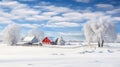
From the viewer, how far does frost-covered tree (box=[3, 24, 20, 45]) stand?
10069cm

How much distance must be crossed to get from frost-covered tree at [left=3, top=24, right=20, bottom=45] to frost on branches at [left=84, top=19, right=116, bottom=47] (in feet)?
112

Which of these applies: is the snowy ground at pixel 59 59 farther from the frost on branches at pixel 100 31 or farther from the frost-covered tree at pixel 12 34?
the frost-covered tree at pixel 12 34

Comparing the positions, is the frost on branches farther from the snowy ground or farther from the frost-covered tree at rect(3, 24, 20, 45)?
the snowy ground

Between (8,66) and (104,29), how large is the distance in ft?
198

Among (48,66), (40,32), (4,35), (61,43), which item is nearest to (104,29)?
(61,43)

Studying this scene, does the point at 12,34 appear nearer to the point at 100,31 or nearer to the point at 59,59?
the point at 100,31

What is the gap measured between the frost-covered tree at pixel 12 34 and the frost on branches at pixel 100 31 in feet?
112

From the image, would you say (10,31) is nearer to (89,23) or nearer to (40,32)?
(89,23)

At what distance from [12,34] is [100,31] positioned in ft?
136

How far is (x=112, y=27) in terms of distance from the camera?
7944 cm

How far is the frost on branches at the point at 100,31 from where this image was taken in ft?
252

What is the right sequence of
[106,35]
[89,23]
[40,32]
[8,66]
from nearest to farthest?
[8,66] < [106,35] < [89,23] < [40,32]

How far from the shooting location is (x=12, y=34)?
102 meters

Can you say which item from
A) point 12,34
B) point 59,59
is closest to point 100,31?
point 12,34
